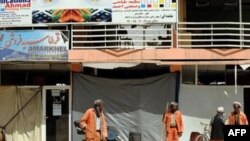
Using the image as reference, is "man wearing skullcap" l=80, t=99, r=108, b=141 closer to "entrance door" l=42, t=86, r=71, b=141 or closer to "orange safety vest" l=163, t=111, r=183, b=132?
"orange safety vest" l=163, t=111, r=183, b=132

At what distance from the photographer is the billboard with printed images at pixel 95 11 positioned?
14.0m

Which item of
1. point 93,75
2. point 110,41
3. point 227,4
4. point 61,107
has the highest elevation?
point 227,4

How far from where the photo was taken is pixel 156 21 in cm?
1404

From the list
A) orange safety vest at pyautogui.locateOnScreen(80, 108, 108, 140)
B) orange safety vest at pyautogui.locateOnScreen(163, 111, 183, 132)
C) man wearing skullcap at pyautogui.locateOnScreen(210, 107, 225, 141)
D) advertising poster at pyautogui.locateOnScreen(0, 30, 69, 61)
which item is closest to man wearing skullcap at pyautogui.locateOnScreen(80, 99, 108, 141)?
orange safety vest at pyautogui.locateOnScreen(80, 108, 108, 140)

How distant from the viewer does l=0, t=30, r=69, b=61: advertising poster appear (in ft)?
45.0

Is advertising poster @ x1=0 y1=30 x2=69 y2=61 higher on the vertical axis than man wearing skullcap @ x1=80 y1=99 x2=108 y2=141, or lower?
higher

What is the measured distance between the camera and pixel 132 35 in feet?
46.9

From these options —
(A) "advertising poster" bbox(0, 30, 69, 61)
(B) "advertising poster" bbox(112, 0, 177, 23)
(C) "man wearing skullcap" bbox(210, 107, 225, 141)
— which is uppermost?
(B) "advertising poster" bbox(112, 0, 177, 23)

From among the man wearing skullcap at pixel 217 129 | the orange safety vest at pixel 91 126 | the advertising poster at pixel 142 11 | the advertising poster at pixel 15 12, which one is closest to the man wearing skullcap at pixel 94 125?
the orange safety vest at pixel 91 126

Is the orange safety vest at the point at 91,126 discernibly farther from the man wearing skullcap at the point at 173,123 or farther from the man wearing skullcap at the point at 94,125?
the man wearing skullcap at the point at 173,123

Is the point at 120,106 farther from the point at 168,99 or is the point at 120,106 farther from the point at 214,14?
the point at 214,14

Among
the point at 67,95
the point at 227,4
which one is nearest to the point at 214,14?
the point at 227,4

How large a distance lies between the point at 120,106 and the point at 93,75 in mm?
1251

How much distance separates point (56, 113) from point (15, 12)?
339 cm
